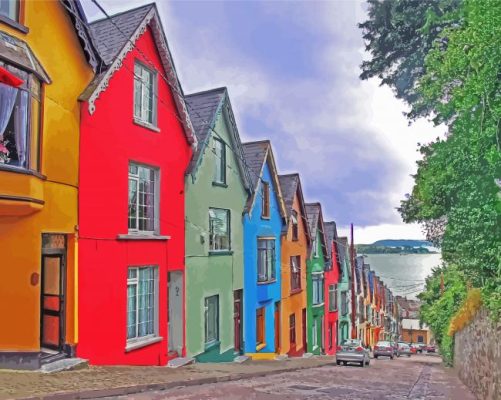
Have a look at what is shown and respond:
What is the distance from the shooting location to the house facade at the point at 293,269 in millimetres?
28500

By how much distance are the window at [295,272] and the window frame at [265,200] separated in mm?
5454

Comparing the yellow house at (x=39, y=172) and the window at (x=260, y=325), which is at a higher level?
the yellow house at (x=39, y=172)

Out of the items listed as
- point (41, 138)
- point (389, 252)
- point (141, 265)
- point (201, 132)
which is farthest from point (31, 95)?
point (389, 252)

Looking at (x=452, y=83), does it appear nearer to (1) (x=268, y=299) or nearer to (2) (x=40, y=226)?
(2) (x=40, y=226)

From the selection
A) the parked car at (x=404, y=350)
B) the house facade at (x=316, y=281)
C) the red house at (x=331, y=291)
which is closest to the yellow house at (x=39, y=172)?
the house facade at (x=316, y=281)

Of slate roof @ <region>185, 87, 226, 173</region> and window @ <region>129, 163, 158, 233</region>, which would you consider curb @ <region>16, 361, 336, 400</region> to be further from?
slate roof @ <region>185, 87, 226, 173</region>

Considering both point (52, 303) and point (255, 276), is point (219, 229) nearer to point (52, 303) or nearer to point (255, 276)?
point (255, 276)

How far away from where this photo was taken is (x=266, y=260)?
2578 centimetres

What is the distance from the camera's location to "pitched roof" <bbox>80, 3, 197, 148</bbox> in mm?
13461

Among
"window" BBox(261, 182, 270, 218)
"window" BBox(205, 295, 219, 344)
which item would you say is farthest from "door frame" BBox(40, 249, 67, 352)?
"window" BBox(261, 182, 270, 218)

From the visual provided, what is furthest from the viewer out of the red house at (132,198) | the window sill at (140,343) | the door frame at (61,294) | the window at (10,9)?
the window sill at (140,343)

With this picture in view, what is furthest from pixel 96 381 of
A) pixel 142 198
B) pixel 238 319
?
pixel 238 319

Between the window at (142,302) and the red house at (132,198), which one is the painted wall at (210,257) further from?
the window at (142,302)

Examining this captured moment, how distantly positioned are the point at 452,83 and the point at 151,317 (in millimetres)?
10847
